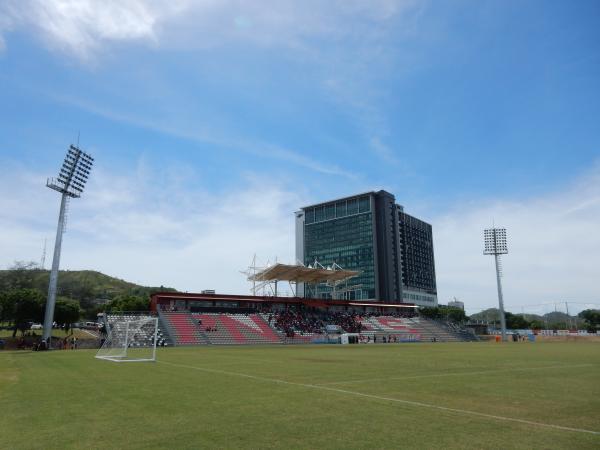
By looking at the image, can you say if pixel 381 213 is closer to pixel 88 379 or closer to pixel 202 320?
pixel 202 320

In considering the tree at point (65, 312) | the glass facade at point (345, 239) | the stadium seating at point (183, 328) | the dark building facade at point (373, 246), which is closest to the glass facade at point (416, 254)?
the dark building facade at point (373, 246)

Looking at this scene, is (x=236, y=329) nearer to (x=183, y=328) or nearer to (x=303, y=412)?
(x=183, y=328)

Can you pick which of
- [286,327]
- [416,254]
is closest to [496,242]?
[286,327]

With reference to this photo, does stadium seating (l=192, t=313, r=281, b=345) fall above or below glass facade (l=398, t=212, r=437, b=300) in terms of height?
below

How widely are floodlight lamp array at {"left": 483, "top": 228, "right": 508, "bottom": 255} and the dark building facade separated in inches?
2467

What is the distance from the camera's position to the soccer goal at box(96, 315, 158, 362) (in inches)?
1162

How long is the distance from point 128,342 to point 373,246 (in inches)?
4952

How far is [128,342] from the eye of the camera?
148 ft

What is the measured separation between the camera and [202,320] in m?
62.8

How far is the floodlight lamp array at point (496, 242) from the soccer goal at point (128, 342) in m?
75.4

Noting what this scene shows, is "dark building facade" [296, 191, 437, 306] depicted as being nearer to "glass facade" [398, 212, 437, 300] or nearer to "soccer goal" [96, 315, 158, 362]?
"glass facade" [398, 212, 437, 300]

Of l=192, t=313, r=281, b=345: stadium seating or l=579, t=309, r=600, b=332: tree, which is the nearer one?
l=192, t=313, r=281, b=345: stadium seating

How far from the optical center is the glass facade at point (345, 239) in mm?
162875

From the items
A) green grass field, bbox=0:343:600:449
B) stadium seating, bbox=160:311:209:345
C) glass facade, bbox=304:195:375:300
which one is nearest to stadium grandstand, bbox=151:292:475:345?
stadium seating, bbox=160:311:209:345
